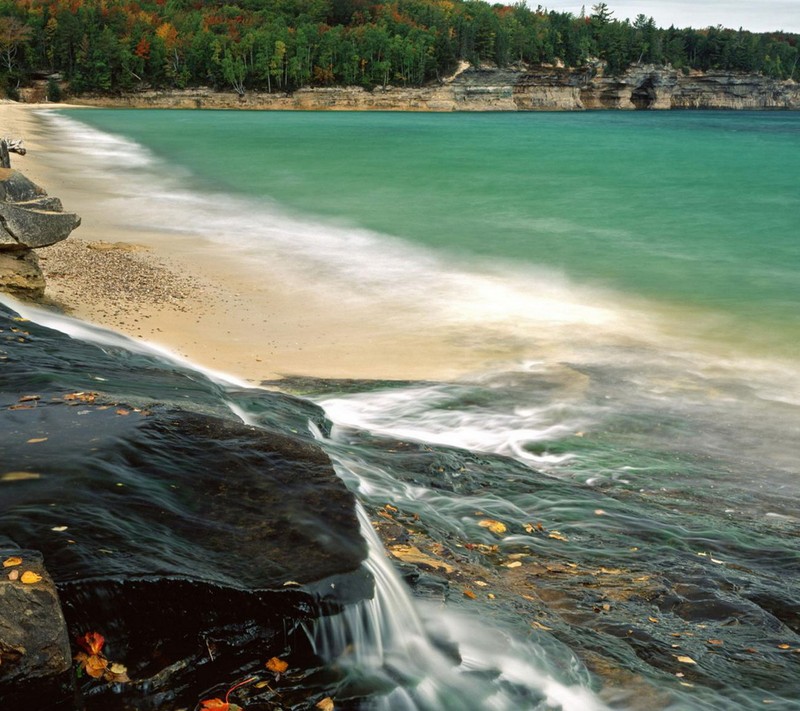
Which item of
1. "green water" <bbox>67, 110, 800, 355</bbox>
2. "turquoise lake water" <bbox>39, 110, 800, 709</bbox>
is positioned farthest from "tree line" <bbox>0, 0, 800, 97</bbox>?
"turquoise lake water" <bbox>39, 110, 800, 709</bbox>

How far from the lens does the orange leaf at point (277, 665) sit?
3551 millimetres

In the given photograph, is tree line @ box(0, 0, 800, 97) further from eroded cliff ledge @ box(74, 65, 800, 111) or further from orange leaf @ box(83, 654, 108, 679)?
orange leaf @ box(83, 654, 108, 679)

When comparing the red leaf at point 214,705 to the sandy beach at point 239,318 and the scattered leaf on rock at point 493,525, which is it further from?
the sandy beach at point 239,318

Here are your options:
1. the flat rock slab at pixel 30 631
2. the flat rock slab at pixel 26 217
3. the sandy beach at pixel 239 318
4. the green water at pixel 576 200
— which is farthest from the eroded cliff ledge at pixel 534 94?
the flat rock slab at pixel 30 631

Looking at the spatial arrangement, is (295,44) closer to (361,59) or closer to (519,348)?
(361,59)

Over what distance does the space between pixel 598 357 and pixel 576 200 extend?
728 inches

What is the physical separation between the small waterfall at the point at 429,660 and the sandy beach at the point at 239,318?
580cm

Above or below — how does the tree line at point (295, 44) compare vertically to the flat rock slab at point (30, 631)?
above

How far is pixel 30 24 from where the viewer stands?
106 metres

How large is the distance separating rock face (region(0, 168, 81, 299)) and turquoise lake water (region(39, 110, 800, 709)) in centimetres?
414

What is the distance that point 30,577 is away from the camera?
3234 mm

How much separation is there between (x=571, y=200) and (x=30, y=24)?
97.1m

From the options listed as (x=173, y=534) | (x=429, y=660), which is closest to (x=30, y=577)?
(x=173, y=534)

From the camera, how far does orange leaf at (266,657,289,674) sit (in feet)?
11.6
